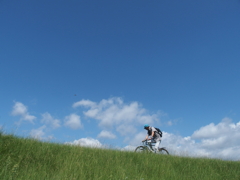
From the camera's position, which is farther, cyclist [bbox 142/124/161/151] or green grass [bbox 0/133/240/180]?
cyclist [bbox 142/124/161/151]

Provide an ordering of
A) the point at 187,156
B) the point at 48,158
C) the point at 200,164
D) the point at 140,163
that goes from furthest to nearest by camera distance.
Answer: the point at 187,156 < the point at 200,164 < the point at 140,163 < the point at 48,158

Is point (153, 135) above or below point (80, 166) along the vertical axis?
above

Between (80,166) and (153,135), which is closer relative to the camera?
(80,166)

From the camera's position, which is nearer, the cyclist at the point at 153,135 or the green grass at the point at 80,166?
the green grass at the point at 80,166

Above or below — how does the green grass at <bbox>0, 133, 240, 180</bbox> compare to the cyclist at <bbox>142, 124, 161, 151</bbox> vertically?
below

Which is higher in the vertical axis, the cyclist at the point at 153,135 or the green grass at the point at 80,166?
the cyclist at the point at 153,135

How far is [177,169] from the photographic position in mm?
11461

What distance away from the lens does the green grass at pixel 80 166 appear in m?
8.12

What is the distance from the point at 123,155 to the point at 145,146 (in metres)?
3.49

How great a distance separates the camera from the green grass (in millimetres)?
8117

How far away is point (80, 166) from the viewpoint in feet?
29.9

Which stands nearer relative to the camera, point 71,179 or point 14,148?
point 71,179

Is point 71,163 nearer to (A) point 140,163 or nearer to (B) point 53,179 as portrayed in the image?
(B) point 53,179

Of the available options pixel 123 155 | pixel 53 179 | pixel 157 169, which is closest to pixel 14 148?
pixel 53 179
